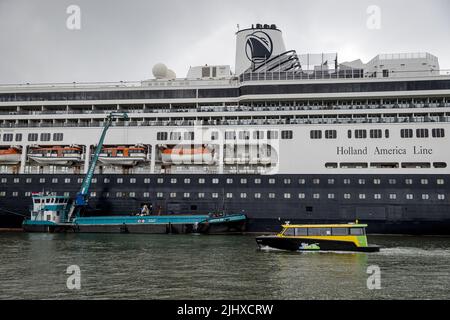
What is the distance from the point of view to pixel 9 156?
36.8 metres

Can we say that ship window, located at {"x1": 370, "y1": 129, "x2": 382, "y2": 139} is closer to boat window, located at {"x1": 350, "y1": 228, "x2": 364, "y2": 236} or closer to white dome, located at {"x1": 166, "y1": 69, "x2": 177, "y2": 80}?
boat window, located at {"x1": 350, "y1": 228, "x2": 364, "y2": 236}

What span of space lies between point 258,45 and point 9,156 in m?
25.2

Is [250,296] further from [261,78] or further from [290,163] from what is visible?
[261,78]

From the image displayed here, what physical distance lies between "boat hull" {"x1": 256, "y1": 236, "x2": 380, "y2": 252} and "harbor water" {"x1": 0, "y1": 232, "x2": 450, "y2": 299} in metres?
0.65

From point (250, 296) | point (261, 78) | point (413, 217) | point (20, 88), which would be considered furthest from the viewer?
point (20, 88)

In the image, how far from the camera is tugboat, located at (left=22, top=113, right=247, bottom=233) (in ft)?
104

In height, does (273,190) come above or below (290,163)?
below

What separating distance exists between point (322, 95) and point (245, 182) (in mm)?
10054

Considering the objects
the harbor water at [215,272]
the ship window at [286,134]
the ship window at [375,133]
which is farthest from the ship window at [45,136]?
the ship window at [375,133]

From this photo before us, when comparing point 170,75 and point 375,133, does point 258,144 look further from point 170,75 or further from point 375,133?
point 170,75

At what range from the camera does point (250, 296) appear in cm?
1251

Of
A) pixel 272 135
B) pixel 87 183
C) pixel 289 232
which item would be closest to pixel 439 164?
pixel 272 135

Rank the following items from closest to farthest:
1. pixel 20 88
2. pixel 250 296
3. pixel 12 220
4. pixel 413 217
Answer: pixel 250 296 < pixel 413 217 < pixel 12 220 < pixel 20 88
